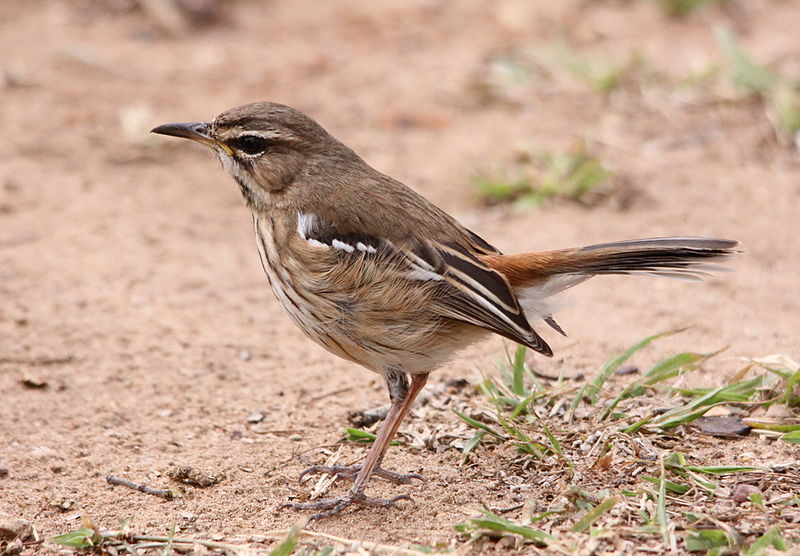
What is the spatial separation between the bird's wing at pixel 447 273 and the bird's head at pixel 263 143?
0.53 metres

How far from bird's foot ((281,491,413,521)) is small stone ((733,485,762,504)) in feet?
5.11

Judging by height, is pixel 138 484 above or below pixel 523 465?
below

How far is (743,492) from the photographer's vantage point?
15.4 feet

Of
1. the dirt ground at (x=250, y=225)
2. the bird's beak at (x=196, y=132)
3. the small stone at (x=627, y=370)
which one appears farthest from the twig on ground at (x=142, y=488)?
the small stone at (x=627, y=370)

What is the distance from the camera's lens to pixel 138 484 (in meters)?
5.39

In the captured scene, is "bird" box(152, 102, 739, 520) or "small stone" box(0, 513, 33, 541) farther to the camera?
"bird" box(152, 102, 739, 520)

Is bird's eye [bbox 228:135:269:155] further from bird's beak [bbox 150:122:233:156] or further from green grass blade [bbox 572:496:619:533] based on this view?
green grass blade [bbox 572:496:619:533]

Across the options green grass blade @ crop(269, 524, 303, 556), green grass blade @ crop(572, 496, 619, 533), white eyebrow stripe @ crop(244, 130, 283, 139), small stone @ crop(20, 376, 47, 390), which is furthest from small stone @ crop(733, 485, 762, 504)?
small stone @ crop(20, 376, 47, 390)

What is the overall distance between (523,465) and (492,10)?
877cm

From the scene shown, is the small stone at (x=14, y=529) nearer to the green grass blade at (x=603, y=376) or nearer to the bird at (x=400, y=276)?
the bird at (x=400, y=276)

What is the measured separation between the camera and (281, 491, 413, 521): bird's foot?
511 centimetres

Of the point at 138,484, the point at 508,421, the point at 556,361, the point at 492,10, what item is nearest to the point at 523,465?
the point at 508,421

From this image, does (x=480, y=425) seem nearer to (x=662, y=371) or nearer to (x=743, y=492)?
(x=662, y=371)

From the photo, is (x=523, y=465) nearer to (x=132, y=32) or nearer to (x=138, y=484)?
(x=138, y=484)
